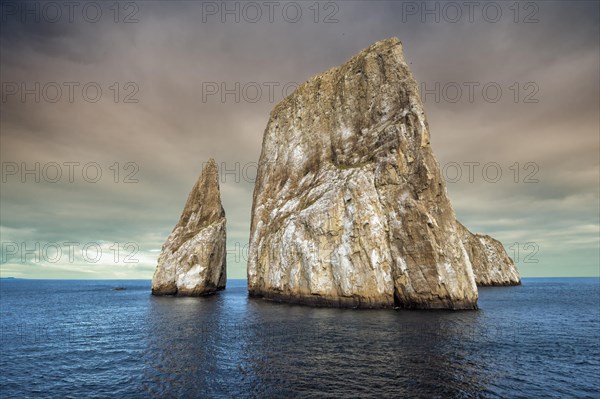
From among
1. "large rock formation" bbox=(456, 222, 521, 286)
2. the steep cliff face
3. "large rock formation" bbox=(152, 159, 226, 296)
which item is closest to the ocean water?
the steep cliff face

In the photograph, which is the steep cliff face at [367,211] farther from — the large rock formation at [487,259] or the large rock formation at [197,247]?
the large rock formation at [487,259]

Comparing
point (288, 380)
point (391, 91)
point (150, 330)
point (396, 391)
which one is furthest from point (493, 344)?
point (391, 91)

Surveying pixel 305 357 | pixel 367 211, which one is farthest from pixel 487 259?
pixel 305 357

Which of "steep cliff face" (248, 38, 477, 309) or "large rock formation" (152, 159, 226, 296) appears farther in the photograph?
"large rock formation" (152, 159, 226, 296)

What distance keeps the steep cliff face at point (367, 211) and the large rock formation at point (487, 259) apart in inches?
3318

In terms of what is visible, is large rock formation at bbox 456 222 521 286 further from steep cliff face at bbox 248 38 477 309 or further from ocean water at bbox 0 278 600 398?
ocean water at bbox 0 278 600 398

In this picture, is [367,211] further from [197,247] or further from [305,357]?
[197,247]

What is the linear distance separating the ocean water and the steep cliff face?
7108mm

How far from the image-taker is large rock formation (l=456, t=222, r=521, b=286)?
13562 centimetres

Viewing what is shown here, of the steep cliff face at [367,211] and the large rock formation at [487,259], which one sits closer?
the steep cliff face at [367,211]

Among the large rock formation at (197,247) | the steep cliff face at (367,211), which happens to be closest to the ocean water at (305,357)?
the steep cliff face at (367,211)

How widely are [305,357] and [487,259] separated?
13791cm

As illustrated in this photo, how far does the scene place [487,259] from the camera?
139375mm

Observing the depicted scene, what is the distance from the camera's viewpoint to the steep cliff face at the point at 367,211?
50469 mm
